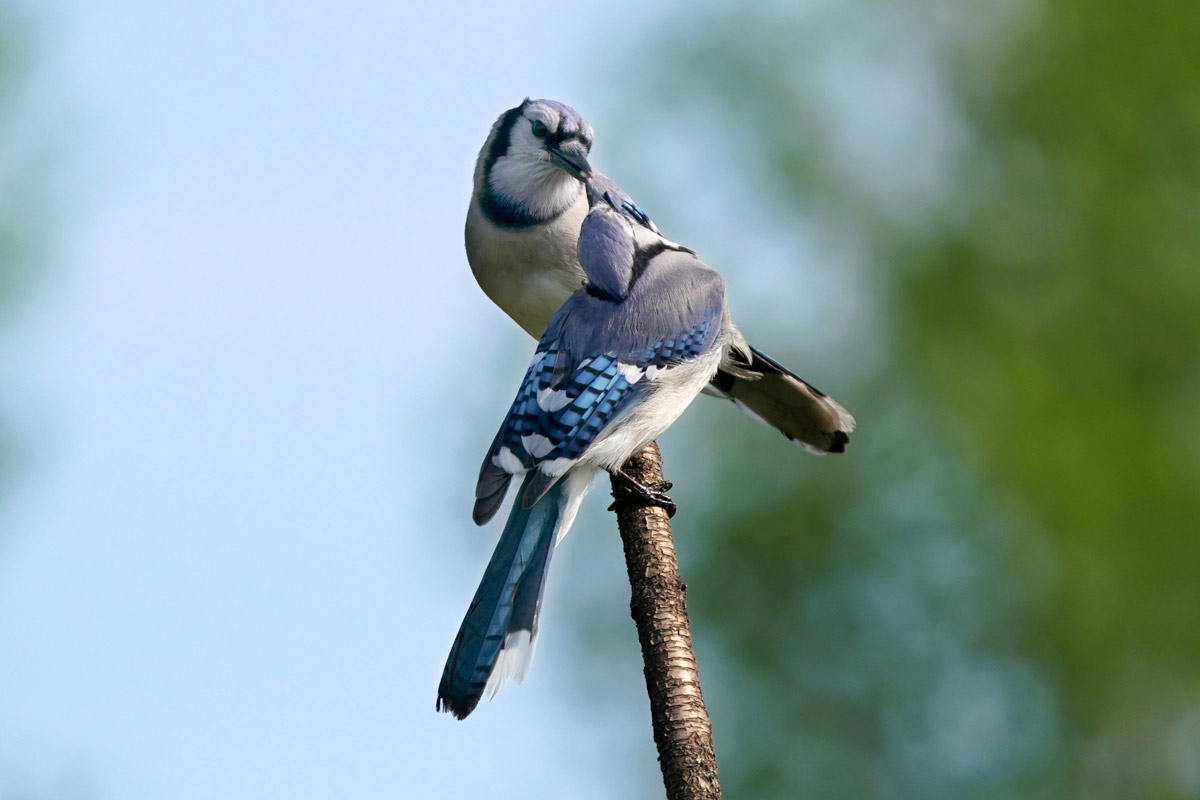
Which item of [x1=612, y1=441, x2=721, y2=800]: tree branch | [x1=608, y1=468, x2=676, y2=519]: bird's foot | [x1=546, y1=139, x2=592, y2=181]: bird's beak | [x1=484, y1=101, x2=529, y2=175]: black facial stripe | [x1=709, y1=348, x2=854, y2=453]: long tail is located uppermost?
[x1=484, y1=101, x2=529, y2=175]: black facial stripe

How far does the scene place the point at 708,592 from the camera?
569 centimetres

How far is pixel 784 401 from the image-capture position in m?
2.91

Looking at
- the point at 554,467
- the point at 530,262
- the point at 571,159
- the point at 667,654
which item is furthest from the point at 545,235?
the point at 667,654

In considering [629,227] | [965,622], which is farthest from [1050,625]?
[629,227]

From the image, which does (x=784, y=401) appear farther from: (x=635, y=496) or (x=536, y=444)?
(x=536, y=444)

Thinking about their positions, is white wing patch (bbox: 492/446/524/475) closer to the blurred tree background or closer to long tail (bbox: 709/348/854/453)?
long tail (bbox: 709/348/854/453)

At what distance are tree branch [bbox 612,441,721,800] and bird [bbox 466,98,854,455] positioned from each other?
0.61 meters

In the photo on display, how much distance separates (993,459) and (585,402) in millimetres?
4236

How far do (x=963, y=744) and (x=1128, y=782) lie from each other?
84 cm

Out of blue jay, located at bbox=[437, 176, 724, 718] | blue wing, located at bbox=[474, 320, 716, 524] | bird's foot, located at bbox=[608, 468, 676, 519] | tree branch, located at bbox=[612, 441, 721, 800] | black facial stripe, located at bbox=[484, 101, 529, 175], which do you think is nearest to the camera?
tree branch, located at bbox=[612, 441, 721, 800]

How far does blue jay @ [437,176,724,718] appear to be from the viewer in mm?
2170

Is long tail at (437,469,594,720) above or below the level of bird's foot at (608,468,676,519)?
below

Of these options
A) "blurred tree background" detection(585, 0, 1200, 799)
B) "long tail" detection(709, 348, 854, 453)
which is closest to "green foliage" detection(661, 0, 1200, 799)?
"blurred tree background" detection(585, 0, 1200, 799)

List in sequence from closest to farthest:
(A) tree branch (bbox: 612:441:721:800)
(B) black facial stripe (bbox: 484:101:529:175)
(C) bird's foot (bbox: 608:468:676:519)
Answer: (A) tree branch (bbox: 612:441:721:800)
(C) bird's foot (bbox: 608:468:676:519)
(B) black facial stripe (bbox: 484:101:529:175)
